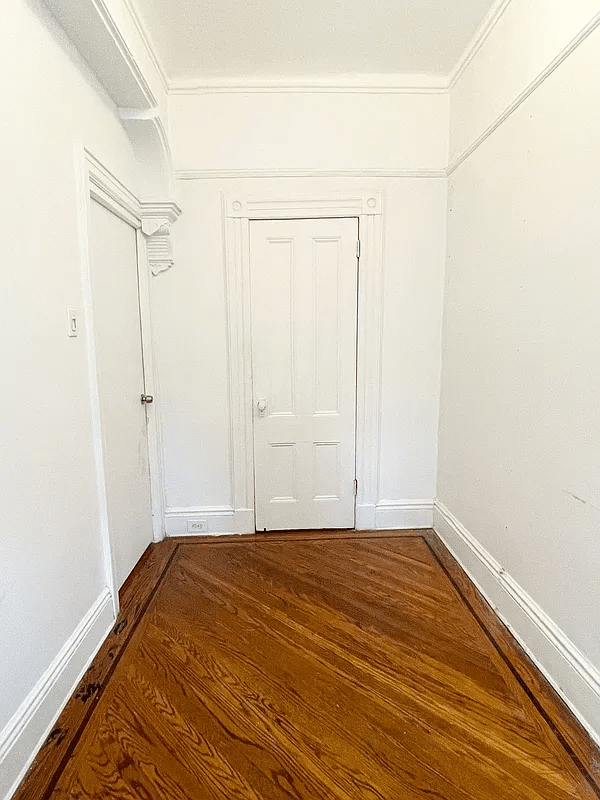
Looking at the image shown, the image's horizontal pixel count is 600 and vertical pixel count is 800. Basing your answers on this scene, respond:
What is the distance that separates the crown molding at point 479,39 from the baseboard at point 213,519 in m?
A: 2.82

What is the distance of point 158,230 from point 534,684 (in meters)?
2.82

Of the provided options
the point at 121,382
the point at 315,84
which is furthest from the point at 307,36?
the point at 121,382

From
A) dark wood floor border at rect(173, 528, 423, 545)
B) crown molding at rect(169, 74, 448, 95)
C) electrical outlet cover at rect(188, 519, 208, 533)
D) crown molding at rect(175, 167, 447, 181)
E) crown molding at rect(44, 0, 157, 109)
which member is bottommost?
dark wood floor border at rect(173, 528, 423, 545)

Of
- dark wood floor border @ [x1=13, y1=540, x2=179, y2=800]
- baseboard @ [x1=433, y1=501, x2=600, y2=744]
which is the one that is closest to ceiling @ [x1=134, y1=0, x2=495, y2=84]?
baseboard @ [x1=433, y1=501, x2=600, y2=744]

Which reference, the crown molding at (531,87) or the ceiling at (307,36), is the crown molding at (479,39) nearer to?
the ceiling at (307,36)

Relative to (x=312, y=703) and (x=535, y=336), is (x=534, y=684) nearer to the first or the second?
(x=312, y=703)

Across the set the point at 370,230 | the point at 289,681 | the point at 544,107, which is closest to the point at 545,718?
the point at 289,681

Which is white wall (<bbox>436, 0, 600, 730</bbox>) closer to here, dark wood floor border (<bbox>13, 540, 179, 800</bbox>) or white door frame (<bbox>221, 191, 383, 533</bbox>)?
white door frame (<bbox>221, 191, 383, 533</bbox>)

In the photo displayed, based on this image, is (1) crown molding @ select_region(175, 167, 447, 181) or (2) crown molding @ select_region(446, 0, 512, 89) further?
(1) crown molding @ select_region(175, 167, 447, 181)

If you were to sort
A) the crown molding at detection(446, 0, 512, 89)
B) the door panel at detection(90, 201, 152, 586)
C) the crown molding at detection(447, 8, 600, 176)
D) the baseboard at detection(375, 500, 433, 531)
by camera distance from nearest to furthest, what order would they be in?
the crown molding at detection(447, 8, 600, 176) < the crown molding at detection(446, 0, 512, 89) < the door panel at detection(90, 201, 152, 586) < the baseboard at detection(375, 500, 433, 531)

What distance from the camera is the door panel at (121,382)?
2.09m

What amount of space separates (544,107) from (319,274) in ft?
4.46

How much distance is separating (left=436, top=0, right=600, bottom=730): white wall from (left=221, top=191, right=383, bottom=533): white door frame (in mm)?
503

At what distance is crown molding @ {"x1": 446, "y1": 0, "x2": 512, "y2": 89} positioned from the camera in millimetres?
1984
